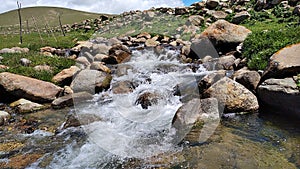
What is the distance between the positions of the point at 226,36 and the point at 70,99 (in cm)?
1014

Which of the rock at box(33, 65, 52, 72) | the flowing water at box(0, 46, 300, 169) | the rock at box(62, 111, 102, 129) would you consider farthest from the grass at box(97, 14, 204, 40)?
the rock at box(62, 111, 102, 129)

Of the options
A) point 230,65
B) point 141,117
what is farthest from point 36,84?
point 230,65

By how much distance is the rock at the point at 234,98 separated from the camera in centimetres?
899

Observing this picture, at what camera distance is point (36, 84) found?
39.4 ft

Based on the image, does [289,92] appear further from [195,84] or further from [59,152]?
[59,152]

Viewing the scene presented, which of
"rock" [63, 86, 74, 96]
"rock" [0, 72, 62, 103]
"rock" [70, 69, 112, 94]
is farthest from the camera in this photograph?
"rock" [70, 69, 112, 94]

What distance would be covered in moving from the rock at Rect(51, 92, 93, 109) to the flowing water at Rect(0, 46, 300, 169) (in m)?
0.50

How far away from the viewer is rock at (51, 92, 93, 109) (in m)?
11.1

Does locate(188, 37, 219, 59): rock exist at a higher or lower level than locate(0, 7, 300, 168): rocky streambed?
higher

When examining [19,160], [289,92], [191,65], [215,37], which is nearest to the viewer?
[19,160]

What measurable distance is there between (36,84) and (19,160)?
5.71m

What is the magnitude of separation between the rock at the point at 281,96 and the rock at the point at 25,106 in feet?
26.2

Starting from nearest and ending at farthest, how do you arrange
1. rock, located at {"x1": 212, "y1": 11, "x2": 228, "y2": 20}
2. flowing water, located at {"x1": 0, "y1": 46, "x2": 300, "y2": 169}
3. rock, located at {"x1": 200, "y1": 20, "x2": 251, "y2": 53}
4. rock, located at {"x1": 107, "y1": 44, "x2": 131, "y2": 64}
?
flowing water, located at {"x1": 0, "y1": 46, "x2": 300, "y2": 169} < rock, located at {"x1": 200, "y1": 20, "x2": 251, "y2": 53} < rock, located at {"x1": 107, "y1": 44, "x2": 131, "y2": 64} < rock, located at {"x1": 212, "y1": 11, "x2": 228, "y2": 20}

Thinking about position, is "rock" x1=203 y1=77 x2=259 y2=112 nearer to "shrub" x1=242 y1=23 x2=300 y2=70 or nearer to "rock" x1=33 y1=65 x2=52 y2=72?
"shrub" x1=242 y1=23 x2=300 y2=70
